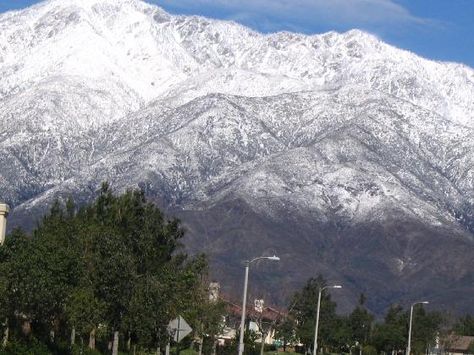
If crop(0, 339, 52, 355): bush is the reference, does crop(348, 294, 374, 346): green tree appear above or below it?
above

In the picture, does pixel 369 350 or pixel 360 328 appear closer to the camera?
pixel 369 350

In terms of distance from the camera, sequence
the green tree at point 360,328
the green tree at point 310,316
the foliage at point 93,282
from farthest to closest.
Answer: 1. the green tree at point 360,328
2. the green tree at point 310,316
3. the foliage at point 93,282

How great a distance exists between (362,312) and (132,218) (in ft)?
322

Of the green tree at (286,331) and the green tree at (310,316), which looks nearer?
the green tree at (286,331)

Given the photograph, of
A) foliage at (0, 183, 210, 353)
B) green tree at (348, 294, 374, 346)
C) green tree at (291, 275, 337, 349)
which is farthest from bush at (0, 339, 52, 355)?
green tree at (348, 294, 374, 346)

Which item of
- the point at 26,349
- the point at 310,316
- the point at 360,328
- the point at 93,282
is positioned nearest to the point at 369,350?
the point at 310,316

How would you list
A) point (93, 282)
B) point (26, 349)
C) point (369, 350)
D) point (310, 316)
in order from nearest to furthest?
point (26, 349), point (93, 282), point (310, 316), point (369, 350)

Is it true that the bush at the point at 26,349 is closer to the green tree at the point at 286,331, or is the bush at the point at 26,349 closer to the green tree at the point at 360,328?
the green tree at the point at 286,331

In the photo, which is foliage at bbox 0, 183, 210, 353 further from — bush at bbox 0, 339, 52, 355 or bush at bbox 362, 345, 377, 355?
bush at bbox 362, 345, 377, 355

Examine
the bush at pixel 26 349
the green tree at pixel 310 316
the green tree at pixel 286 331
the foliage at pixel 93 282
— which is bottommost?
the bush at pixel 26 349

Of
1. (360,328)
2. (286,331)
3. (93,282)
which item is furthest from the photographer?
(360,328)

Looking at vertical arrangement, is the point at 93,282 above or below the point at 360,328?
below

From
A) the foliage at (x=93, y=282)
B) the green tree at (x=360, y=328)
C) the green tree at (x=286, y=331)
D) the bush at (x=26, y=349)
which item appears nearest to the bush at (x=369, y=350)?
the green tree at (x=360, y=328)

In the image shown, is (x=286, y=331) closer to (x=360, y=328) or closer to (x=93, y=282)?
(x=360, y=328)
